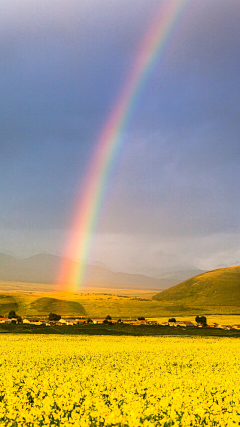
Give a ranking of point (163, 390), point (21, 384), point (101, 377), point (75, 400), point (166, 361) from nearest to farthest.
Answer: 1. point (75, 400)
2. point (163, 390)
3. point (21, 384)
4. point (101, 377)
5. point (166, 361)

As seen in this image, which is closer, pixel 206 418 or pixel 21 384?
pixel 206 418

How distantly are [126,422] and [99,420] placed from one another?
1.04 m

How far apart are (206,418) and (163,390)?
404cm

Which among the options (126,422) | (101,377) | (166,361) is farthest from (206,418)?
(166,361)

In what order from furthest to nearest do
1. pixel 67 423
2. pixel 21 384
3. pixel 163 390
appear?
1. pixel 21 384
2. pixel 163 390
3. pixel 67 423

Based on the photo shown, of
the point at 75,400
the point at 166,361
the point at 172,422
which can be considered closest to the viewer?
the point at 172,422

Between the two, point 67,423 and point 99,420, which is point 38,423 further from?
point 99,420

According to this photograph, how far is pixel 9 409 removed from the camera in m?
12.5

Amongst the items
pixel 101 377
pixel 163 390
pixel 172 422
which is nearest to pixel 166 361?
pixel 101 377

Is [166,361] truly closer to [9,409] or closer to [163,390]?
[163,390]

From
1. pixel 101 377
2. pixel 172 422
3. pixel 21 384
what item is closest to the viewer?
pixel 172 422

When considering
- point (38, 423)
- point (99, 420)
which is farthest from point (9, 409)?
point (99, 420)

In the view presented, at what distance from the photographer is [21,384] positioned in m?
18.3

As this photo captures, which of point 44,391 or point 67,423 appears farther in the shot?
point 44,391
